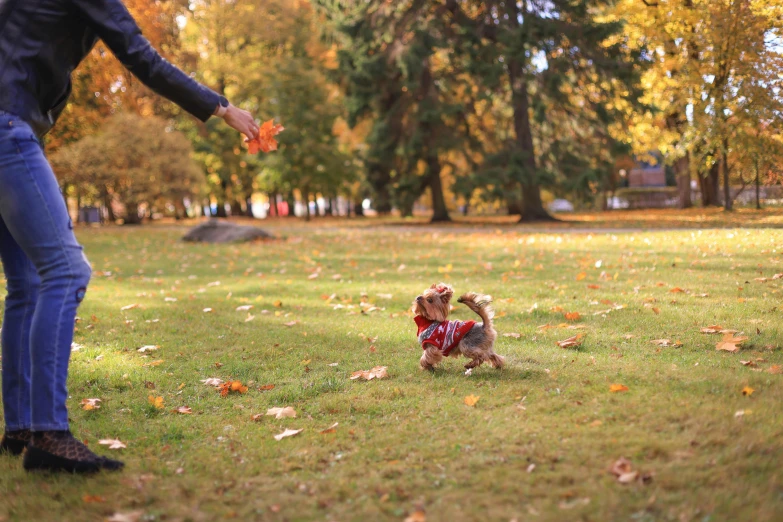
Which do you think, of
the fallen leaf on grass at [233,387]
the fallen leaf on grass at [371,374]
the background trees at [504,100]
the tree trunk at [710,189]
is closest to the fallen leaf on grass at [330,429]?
the fallen leaf on grass at [371,374]

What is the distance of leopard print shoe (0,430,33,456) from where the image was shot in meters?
3.37

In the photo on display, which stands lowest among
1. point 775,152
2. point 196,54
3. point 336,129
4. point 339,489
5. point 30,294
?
point 339,489

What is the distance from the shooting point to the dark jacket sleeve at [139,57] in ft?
9.96

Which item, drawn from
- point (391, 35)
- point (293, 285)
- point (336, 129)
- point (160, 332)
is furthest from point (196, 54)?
point (160, 332)

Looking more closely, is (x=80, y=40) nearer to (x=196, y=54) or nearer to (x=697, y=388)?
(x=697, y=388)

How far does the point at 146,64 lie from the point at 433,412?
93.0 inches

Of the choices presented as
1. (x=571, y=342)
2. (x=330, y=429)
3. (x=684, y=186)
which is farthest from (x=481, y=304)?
(x=684, y=186)

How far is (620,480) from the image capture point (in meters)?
2.70

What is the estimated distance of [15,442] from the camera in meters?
3.37

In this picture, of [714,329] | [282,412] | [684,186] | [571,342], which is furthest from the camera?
[684,186]

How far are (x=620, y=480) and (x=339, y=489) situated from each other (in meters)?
1.16

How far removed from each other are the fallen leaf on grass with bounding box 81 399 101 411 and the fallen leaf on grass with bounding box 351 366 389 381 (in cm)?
168

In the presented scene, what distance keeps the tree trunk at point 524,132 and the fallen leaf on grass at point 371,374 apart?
19581 mm

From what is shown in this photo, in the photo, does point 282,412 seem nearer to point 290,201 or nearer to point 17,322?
point 17,322
